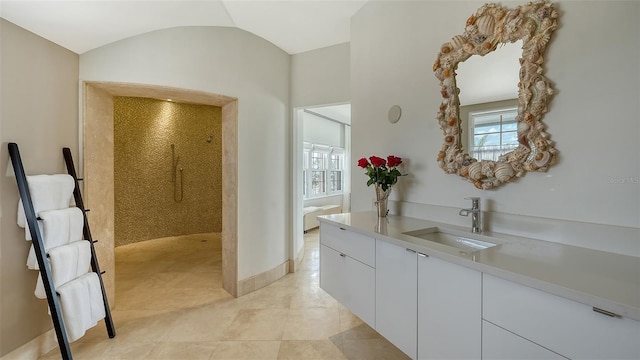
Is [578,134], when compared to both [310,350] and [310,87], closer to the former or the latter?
[310,350]

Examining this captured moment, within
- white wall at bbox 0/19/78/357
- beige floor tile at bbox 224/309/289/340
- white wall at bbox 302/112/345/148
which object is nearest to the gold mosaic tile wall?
white wall at bbox 302/112/345/148

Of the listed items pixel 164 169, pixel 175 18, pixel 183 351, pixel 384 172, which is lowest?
pixel 183 351

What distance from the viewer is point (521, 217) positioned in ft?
4.57

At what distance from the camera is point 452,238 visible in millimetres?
1612

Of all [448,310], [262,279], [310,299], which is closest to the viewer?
[448,310]

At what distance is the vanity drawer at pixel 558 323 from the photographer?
0.73 meters

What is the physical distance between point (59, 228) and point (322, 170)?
503cm

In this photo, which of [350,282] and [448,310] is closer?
[448,310]

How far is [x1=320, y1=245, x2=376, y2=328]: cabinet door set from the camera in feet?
5.20

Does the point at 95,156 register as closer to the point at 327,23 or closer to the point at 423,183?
the point at 327,23

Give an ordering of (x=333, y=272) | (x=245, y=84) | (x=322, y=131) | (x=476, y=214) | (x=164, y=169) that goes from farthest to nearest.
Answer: (x=322, y=131) < (x=164, y=169) < (x=245, y=84) < (x=333, y=272) < (x=476, y=214)

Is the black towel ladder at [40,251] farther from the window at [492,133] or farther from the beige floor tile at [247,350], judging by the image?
the window at [492,133]

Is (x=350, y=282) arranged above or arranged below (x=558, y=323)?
below

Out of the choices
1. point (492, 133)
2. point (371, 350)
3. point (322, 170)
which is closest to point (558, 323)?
point (492, 133)
